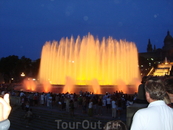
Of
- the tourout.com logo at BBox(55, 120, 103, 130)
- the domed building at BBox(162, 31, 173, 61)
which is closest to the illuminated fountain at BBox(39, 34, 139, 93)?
the tourout.com logo at BBox(55, 120, 103, 130)

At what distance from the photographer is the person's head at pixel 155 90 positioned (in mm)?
2365

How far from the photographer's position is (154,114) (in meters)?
2.23

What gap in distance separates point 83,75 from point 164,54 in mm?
88228

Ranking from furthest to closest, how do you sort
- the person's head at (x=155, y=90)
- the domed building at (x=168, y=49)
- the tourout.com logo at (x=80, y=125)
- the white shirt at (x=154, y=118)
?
the domed building at (x=168, y=49)
the tourout.com logo at (x=80, y=125)
the person's head at (x=155, y=90)
the white shirt at (x=154, y=118)

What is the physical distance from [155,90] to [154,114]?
32cm

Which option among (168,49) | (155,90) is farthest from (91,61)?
(168,49)

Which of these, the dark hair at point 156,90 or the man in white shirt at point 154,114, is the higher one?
the dark hair at point 156,90

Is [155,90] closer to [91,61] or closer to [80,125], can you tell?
[80,125]

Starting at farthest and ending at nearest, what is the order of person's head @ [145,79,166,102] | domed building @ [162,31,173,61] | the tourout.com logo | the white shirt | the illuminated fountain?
domed building @ [162,31,173,61] → the illuminated fountain → the tourout.com logo → person's head @ [145,79,166,102] → the white shirt

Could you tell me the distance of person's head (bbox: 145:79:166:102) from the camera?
237cm

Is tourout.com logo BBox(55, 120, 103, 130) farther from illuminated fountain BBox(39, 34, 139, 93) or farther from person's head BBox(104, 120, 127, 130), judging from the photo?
illuminated fountain BBox(39, 34, 139, 93)

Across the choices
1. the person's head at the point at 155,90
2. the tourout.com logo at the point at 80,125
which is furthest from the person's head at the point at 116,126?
the tourout.com logo at the point at 80,125

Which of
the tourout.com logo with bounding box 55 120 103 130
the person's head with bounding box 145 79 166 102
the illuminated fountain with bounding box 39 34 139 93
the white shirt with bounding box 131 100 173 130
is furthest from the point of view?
the illuminated fountain with bounding box 39 34 139 93

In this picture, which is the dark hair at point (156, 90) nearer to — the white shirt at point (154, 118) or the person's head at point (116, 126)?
the white shirt at point (154, 118)
